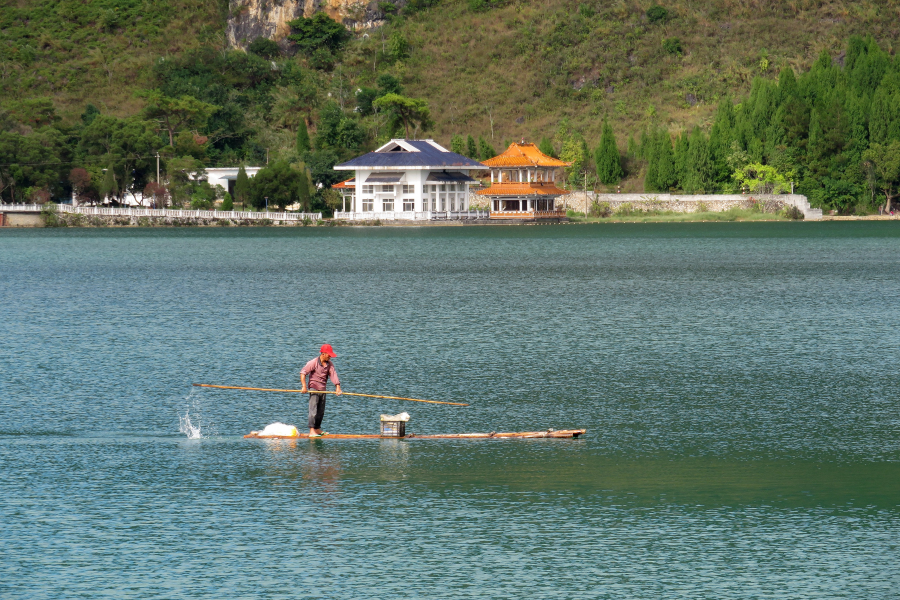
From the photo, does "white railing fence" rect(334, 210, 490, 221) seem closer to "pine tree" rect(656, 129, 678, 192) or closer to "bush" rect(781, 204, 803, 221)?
"pine tree" rect(656, 129, 678, 192)

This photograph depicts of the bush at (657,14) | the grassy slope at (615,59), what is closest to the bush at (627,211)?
the grassy slope at (615,59)

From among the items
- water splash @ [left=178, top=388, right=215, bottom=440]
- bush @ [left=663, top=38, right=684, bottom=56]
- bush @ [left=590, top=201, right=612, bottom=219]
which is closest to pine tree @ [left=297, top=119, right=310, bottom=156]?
bush @ [left=590, top=201, right=612, bottom=219]

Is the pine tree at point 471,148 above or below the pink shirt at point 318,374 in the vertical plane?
above

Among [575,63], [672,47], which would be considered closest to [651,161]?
[672,47]

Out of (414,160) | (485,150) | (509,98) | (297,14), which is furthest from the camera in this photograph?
(297,14)

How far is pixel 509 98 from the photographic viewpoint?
6727 inches

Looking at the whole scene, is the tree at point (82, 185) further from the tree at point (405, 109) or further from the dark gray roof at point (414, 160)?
the tree at point (405, 109)

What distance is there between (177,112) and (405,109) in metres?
28.3

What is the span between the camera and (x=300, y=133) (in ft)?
510

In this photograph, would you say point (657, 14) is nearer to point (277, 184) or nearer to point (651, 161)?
point (651, 161)

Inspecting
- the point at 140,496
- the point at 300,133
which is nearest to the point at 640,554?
the point at 140,496

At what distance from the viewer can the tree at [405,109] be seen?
155250 mm

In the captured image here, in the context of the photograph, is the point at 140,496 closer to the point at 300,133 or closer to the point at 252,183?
the point at 252,183

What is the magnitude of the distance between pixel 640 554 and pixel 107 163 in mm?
124503
